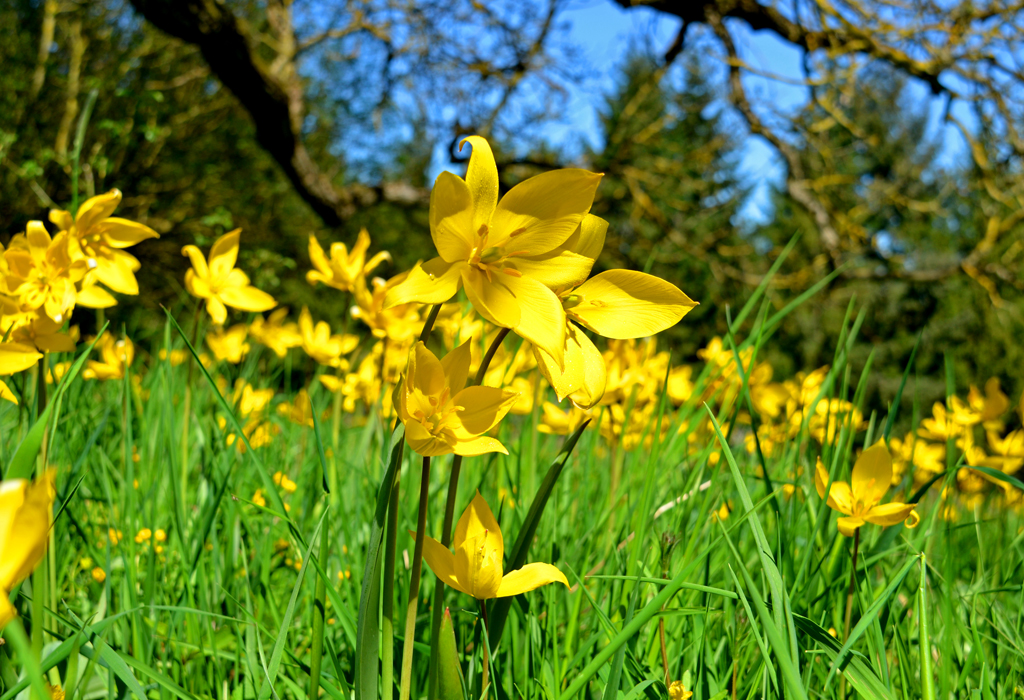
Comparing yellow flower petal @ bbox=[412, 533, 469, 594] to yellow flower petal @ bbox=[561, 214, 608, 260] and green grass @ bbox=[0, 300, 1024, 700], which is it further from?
yellow flower petal @ bbox=[561, 214, 608, 260]

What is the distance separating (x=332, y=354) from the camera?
186 cm

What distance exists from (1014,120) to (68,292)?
6.21m

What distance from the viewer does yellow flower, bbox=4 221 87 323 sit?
85 centimetres

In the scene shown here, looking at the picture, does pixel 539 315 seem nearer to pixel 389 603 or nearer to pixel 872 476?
pixel 389 603

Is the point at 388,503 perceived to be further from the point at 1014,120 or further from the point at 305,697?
the point at 1014,120

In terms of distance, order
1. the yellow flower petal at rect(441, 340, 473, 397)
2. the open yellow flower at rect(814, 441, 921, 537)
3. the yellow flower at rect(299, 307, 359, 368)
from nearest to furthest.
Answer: the yellow flower petal at rect(441, 340, 473, 397), the open yellow flower at rect(814, 441, 921, 537), the yellow flower at rect(299, 307, 359, 368)

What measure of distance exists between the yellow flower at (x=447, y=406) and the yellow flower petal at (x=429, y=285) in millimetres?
57

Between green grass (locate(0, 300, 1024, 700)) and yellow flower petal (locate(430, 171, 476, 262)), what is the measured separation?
230 millimetres

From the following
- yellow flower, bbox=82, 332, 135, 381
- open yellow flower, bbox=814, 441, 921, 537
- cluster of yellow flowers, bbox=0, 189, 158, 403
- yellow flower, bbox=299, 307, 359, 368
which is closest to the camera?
cluster of yellow flowers, bbox=0, 189, 158, 403

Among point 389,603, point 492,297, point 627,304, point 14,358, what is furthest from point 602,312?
point 14,358

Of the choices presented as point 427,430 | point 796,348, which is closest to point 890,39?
point 427,430

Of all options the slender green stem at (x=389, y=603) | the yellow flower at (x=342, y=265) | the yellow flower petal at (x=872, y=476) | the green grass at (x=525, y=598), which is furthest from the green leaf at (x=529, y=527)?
the yellow flower at (x=342, y=265)

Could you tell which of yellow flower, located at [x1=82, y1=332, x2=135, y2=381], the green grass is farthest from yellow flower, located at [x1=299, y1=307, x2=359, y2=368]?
yellow flower, located at [x1=82, y1=332, x2=135, y2=381]

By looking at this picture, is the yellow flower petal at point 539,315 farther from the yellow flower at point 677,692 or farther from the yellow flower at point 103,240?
the yellow flower at point 103,240
